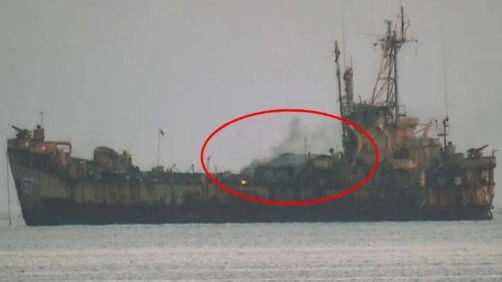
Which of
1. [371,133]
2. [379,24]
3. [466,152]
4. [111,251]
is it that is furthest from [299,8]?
[111,251]

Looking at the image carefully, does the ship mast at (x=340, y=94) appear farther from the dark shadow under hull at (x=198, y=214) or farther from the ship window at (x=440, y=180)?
the ship window at (x=440, y=180)

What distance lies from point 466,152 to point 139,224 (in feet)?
5.26

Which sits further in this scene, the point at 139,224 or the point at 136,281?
the point at 139,224

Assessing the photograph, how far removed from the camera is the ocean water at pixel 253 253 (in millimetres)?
3621

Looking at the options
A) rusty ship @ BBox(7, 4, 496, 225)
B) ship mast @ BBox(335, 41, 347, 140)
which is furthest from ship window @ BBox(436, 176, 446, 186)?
ship mast @ BBox(335, 41, 347, 140)

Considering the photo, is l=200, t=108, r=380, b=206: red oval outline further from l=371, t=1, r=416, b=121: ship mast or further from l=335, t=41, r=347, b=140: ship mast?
l=371, t=1, r=416, b=121: ship mast

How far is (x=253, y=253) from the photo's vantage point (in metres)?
3.74

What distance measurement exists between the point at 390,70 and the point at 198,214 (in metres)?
1.16

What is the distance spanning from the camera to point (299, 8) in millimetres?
3896

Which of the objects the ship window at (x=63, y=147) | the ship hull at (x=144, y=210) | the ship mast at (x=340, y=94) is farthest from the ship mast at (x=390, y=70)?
the ship window at (x=63, y=147)

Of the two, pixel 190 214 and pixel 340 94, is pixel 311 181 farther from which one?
pixel 190 214

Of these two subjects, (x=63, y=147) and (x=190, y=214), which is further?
(x=190, y=214)

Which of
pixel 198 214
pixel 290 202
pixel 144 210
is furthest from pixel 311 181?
pixel 144 210

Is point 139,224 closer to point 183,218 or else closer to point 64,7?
point 183,218
